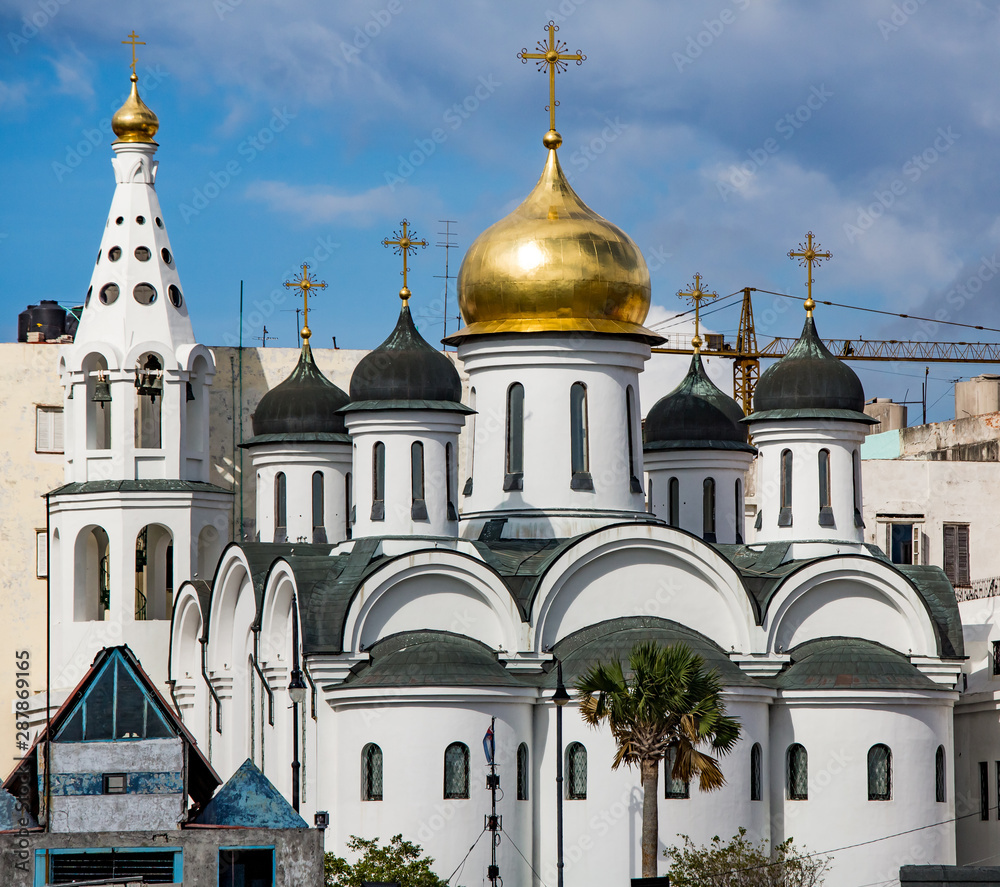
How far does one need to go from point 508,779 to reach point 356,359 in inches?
774

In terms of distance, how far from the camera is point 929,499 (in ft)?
166

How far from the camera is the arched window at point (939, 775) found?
110 ft

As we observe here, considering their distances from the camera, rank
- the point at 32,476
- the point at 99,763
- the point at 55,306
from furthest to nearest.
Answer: the point at 55,306 < the point at 32,476 < the point at 99,763

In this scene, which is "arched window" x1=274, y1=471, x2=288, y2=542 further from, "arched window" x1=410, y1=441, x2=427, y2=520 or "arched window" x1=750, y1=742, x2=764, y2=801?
"arched window" x1=750, y1=742, x2=764, y2=801

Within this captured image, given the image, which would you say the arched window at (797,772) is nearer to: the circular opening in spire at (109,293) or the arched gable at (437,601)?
the arched gable at (437,601)

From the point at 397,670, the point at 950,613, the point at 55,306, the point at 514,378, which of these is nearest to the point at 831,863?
the point at 950,613

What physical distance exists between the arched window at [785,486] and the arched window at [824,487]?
0.50 m

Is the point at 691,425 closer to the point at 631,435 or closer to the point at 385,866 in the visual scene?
the point at 631,435

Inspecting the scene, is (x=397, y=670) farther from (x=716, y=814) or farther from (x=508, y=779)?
(x=716, y=814)

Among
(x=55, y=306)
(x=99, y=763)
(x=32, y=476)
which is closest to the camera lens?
(x=99, y=763)

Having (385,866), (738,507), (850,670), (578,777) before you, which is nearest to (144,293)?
(738,507)

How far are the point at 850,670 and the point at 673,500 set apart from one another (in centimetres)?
853

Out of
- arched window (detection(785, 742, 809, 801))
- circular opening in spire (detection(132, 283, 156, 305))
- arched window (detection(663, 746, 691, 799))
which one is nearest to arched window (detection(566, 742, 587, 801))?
arched window (detection(663, 746, 691, 799))

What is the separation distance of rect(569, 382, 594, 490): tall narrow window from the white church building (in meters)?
0.04
